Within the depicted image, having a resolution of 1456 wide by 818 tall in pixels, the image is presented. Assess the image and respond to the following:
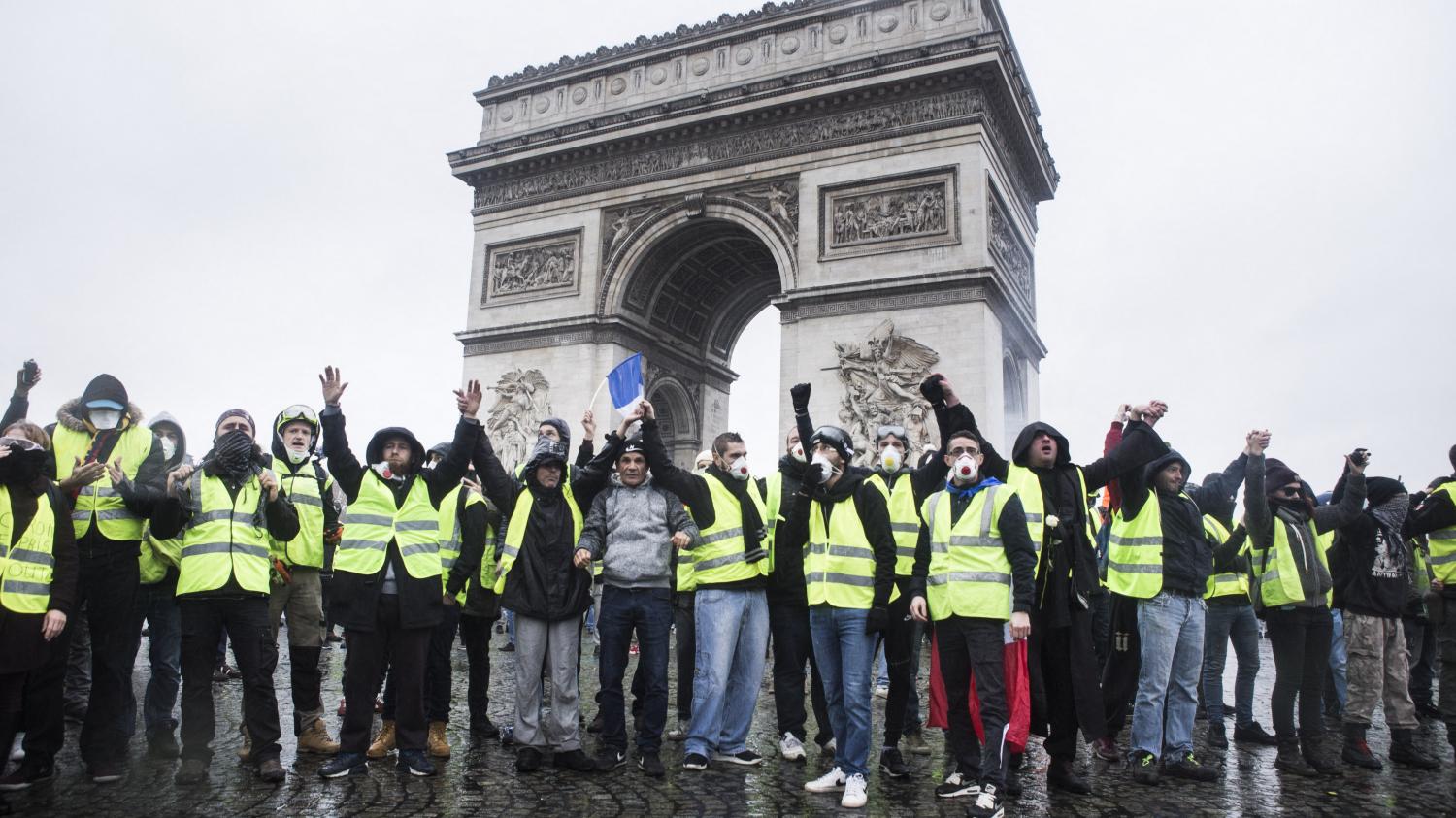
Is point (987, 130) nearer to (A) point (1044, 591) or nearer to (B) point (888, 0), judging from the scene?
(B) point (888, 0)

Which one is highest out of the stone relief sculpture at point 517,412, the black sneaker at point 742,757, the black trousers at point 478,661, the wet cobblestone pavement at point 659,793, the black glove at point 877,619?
the stone relief sculpture at point 517,412

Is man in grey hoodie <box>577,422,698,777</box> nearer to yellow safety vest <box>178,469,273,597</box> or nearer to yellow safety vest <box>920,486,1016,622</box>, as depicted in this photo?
yellow safety vest <box>920,486,1016,622</box>

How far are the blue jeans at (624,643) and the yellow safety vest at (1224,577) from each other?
393 centimetres

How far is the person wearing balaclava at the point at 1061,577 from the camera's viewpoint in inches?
212

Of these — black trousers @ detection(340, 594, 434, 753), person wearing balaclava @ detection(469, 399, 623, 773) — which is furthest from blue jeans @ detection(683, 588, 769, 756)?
black trousers @ detection(340, 594, 434, 753)

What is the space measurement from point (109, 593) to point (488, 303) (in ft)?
60.4

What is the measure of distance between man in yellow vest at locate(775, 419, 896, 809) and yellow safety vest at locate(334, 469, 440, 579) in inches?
82.7

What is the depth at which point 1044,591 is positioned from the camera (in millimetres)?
5469

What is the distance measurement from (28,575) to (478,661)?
2820mm

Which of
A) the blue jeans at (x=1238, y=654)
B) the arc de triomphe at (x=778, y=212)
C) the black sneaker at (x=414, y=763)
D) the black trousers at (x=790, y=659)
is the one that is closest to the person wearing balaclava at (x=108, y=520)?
the black sneaker at (x=414, y=763)

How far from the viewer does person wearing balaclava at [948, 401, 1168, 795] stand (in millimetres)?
5387

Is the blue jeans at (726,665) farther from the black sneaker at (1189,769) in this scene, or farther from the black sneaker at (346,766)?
the black sneaker at (1189,769)

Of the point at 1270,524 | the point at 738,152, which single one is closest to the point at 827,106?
the point at 738,152

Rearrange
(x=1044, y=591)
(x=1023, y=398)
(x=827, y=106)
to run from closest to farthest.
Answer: (x=1044, y=591) → (x=827, y=106) → (x=1023, y=398)
